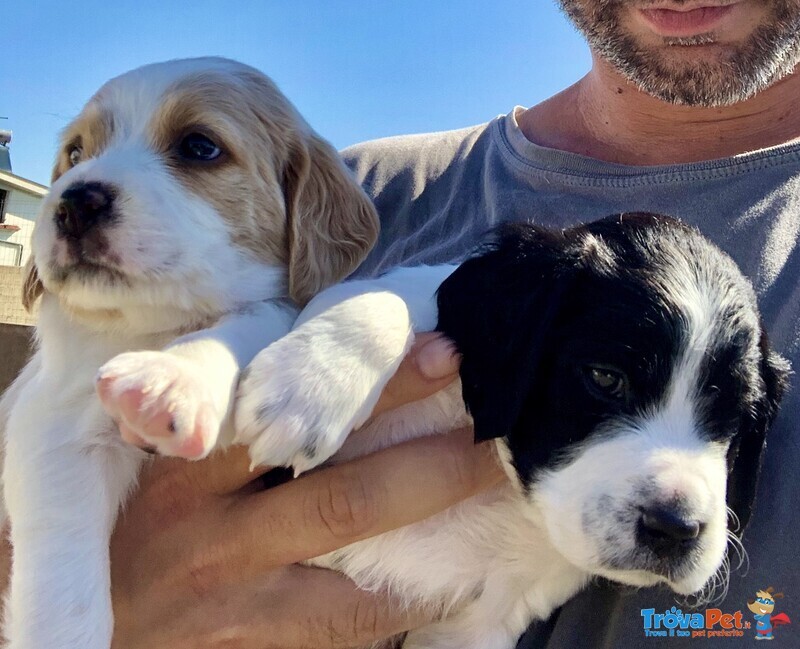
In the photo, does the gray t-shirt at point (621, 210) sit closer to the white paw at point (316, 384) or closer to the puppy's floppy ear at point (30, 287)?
the white paw at point (316, 384)

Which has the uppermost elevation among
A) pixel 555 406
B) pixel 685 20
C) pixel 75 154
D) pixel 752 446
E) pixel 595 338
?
pixel 75 154

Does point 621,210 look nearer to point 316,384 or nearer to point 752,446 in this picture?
point 752,446

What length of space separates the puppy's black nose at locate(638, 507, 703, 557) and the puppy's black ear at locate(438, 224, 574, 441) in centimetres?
36

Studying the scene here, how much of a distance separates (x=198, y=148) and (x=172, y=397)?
108cm

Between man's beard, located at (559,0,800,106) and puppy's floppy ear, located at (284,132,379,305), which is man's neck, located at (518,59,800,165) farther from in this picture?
puppy's floppy ear, located at (284,132,379,305)

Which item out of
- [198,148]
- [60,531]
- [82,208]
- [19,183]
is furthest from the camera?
[19,183]

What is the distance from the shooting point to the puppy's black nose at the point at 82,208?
1.82 m

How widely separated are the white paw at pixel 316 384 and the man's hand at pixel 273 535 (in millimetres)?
129

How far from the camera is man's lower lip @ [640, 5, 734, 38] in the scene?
2.43 meters

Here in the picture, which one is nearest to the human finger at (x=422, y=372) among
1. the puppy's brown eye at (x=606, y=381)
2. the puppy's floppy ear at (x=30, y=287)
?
the puppy's brown eye at (x=606, y=381)

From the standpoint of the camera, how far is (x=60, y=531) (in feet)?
5.30

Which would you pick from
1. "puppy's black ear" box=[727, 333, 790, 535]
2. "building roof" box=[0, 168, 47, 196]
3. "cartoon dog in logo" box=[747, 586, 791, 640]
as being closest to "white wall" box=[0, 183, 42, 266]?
"building roof" box=[0, 168, 47, 196]

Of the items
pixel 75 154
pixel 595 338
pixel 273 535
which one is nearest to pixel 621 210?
pixel 595 338

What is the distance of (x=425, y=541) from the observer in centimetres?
193
